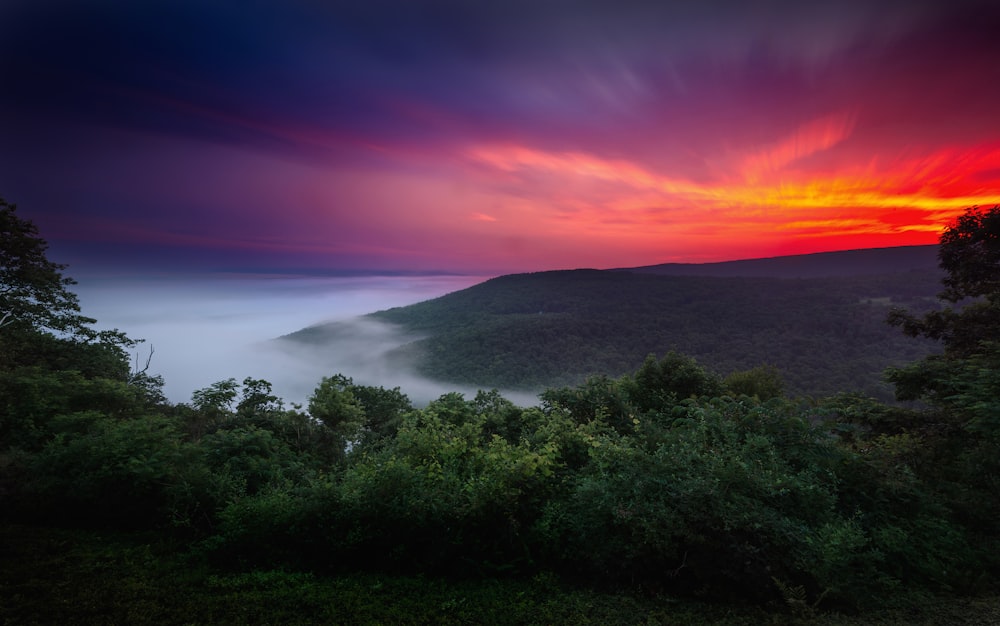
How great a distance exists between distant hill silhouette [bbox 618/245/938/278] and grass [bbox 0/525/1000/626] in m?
114

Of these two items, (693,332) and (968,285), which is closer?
(968,285)

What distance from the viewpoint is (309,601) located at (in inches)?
159

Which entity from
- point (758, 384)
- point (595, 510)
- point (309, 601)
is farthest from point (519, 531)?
point (758, 384)

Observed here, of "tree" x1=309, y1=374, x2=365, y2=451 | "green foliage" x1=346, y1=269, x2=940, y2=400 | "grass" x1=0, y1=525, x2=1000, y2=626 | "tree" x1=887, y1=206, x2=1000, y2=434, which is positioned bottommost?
"green foliage" x1=346, y1=269, x2=940, y2=400

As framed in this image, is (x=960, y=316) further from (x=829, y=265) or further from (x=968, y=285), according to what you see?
(x=829, y=265)

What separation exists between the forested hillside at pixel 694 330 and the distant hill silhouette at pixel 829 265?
3.34 ft

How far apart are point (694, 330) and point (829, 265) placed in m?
59.0

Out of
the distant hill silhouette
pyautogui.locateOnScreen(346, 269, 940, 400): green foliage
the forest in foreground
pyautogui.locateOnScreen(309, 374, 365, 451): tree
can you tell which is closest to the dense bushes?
the forest in foreground

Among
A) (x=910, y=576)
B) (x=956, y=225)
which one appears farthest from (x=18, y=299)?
(x=956, y=225)

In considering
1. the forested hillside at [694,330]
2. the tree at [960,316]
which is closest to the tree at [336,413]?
the tree at [960,316]

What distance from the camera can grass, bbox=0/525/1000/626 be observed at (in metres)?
3.76

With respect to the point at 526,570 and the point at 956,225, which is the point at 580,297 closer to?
the point at 956,225

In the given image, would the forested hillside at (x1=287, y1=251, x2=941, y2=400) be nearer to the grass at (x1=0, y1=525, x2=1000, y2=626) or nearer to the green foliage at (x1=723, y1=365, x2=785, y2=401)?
the green foliage at (x1=723, y1=365, x2=785, y2=401)

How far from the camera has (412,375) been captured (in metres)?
80.3
